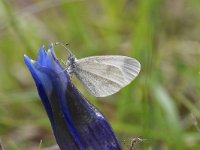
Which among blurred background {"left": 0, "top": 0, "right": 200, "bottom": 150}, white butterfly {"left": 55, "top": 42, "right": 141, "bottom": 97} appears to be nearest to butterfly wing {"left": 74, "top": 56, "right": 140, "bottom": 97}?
white butterfly {"left": 55, "top": 42, "right": 141, "bottom": 97}

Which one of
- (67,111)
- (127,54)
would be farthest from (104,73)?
(127,54)

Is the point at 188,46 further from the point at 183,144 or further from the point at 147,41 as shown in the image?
the point at 183,144

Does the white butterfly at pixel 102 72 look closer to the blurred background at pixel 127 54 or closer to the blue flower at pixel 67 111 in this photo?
the blue flower at pixel 67 111

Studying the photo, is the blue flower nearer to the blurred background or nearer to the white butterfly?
the white butterfly

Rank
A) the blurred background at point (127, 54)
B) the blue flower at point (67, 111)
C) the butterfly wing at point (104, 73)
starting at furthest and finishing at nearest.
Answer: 1. the blurred background at point (127, 54)
2. the butterfly wing at point (104, 73)
3. the blue flower at point (67, 111)

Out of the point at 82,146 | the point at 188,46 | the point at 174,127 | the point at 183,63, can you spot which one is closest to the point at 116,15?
the point at 188,46

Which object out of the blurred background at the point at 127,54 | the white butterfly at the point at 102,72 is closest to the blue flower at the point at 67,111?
the white butterfly at the point at 102,72
